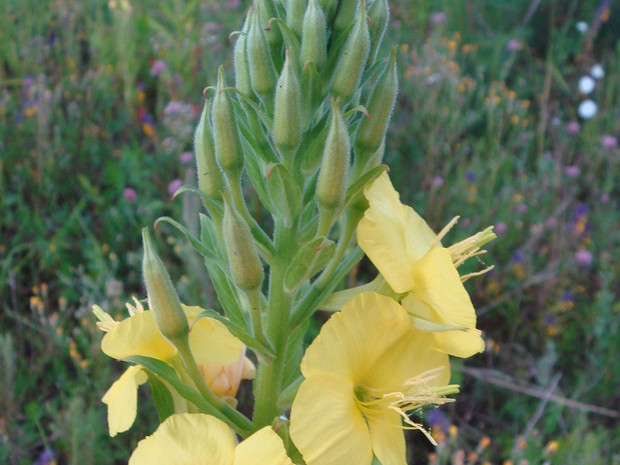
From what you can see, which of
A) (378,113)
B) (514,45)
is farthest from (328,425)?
(514,45)

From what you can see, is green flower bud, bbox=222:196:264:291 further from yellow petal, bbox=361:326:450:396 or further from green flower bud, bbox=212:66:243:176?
yellow petal, bbox=361:326:450:396

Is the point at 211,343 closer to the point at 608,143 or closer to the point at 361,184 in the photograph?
the point at 361,184

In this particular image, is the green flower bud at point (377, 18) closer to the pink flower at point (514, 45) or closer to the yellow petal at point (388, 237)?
the yellow petal at point (388, 237)

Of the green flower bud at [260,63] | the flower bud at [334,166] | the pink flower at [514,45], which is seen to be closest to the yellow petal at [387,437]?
the flower bud at [334,166]

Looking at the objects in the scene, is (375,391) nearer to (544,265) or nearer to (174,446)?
(174,446)

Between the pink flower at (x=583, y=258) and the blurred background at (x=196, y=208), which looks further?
the pink flower at (x=583, y=258)

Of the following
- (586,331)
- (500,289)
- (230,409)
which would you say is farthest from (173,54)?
(230,409)

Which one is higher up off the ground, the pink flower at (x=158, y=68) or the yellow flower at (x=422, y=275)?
the yellow flower at (x=422, y=275)
